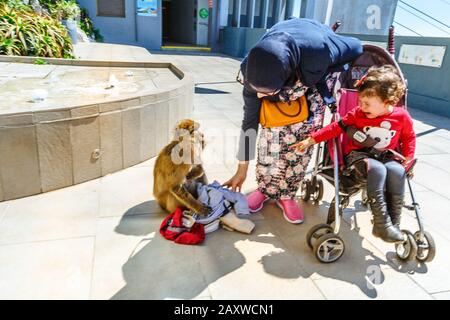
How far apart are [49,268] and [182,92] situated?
290 cm

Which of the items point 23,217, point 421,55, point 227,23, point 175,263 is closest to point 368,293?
point 175,263

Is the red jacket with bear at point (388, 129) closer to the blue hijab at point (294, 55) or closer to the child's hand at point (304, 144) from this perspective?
the child's hand at point (304, 144)

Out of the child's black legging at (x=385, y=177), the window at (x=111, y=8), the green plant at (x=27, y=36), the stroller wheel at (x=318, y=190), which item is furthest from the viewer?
the window at (x=111, y=8)

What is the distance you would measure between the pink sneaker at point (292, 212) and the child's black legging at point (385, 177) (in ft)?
2.56

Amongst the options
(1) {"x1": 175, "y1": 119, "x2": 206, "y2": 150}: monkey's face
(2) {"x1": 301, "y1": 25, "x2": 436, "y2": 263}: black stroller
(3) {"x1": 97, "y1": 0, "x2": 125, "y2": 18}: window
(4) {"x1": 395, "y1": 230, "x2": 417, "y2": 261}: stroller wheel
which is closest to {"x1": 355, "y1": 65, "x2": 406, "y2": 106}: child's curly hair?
(2) {"x1": 301, "y1": 25, "x2": 436, "y2": 263}: black stroller

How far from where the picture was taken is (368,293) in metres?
2.21

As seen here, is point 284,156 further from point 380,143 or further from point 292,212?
point 380,143

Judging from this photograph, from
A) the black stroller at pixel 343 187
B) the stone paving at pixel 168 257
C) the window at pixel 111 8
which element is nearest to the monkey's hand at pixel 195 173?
the stone paving at pixel 168 257

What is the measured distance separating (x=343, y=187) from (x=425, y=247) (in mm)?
649

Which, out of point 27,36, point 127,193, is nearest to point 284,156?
point 127,193

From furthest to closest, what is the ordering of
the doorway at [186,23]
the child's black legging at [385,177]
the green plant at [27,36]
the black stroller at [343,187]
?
the doorway at [186,23] → the green plant at [27,36] → the black stroller at [343,187] → the child's black legging at [385,177]

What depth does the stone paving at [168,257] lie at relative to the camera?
85.6 inches

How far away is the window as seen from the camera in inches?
723
